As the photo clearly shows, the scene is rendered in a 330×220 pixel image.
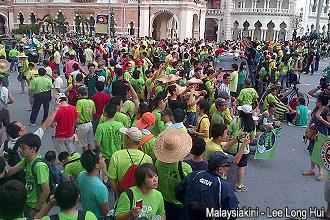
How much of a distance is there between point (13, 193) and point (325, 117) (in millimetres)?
5859

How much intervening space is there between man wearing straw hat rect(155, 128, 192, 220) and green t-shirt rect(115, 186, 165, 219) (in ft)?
2.21

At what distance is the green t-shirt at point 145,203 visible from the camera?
3400 mm

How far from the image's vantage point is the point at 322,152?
630 cm

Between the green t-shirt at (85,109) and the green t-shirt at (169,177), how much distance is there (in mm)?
2724

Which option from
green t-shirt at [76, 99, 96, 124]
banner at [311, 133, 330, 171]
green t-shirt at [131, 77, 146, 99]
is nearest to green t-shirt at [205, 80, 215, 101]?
green t-shirt at [131, 77, 146, 99]

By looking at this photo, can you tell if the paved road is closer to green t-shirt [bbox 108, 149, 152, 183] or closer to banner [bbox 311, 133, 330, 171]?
banner [bbox 311, 133, 330, 171]

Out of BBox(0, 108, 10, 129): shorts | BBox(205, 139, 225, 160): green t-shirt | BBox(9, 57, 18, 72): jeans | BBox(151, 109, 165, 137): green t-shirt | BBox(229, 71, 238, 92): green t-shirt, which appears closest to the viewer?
BBox(205, 139, 225, 160): green t-shirt

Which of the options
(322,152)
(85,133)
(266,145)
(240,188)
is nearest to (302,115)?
(266,145)

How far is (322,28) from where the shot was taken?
58812 mm

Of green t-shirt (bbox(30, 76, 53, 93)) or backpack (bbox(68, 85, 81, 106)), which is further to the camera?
green t-shirt (bbox(30, 76, 53, 93))

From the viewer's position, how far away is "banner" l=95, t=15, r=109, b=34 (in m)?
41.2

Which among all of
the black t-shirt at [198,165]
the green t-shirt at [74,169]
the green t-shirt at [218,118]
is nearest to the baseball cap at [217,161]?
the black t-shirt at [198,165]

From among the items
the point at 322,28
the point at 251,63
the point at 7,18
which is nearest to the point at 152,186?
the point at 251,63

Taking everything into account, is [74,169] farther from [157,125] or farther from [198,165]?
[157,125]
